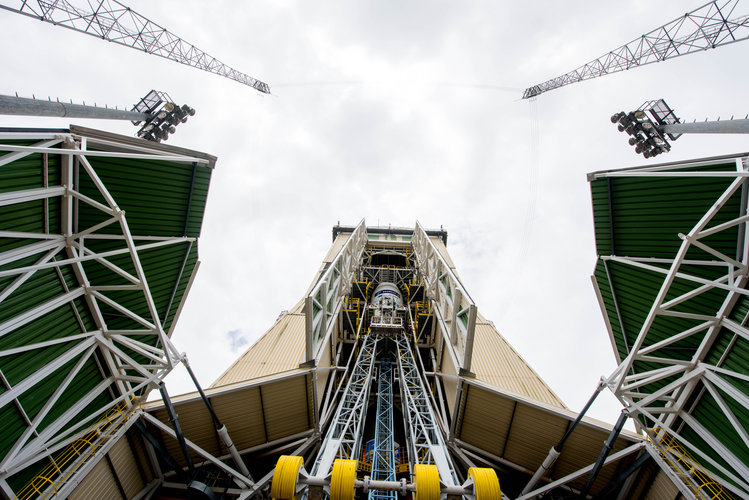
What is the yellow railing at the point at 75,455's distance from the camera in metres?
7.97

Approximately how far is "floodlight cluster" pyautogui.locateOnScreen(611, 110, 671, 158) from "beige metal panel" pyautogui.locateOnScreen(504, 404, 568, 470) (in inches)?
821

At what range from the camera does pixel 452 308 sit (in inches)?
576

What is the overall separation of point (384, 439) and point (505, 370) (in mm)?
7546

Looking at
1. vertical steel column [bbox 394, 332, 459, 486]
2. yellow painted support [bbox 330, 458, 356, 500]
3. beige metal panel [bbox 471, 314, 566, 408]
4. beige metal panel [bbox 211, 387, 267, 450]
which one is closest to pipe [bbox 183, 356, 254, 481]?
beige metal panel [bbox 211, 387, 267, 450]

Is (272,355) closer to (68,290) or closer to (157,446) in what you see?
(157,446)

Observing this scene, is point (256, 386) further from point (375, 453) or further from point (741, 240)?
point (741, 240)

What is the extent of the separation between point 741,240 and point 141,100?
30347 mm

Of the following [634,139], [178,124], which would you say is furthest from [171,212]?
[634,139]

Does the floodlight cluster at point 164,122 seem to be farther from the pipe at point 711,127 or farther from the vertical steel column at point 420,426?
the pipe at point 711,127

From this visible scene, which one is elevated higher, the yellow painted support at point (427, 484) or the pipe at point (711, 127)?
the pipe at point (711, 127)

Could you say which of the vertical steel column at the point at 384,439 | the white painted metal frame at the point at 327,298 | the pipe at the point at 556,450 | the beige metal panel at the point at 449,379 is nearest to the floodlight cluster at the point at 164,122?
the white painted metal frame at the point at 327,298

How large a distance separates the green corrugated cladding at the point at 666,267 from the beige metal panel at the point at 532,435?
156 inches

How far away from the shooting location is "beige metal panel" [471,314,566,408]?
47.4ft

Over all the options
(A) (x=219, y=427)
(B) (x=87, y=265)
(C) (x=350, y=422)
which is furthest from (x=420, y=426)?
(B) (x=87, y=265)
